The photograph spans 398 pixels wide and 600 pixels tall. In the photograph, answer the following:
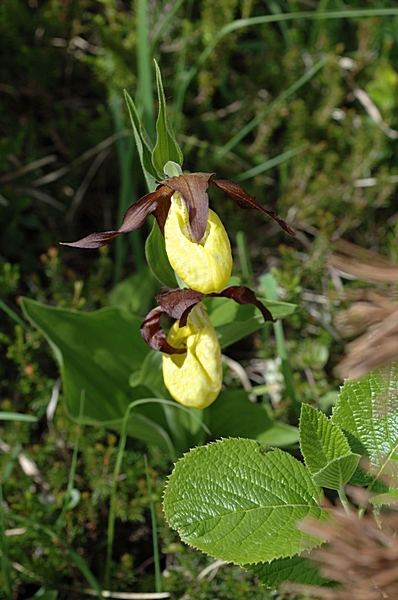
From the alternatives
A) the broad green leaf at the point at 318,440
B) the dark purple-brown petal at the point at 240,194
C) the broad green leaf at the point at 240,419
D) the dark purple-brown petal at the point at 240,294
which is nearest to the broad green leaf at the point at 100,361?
the broad green leaf at the point at 240,419

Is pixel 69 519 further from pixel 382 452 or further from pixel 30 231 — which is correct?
pixel 30 231

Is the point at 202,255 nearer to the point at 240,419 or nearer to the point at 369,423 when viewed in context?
the point at 369,423

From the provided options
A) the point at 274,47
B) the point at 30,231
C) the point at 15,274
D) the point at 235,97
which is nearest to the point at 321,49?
the point at 274,47

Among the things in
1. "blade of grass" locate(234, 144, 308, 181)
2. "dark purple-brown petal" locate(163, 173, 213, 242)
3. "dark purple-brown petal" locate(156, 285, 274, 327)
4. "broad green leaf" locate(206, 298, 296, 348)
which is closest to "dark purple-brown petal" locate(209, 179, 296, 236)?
"dark purple-brown petal" locate(163, 173, 213, 242)

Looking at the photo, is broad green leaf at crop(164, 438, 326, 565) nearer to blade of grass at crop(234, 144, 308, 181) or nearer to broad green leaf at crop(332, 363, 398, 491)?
broad green leaf at crop(332, 363, 398, 491)

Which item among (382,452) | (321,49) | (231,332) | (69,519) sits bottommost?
(69,519)

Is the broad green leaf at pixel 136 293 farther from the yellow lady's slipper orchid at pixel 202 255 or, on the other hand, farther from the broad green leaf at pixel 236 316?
the yellow lady's slipper orchid at pixel 202 255

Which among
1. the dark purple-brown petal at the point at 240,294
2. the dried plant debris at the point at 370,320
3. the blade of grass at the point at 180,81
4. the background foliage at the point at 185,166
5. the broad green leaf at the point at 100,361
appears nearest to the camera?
the dried plant debris at the point at 370,320
